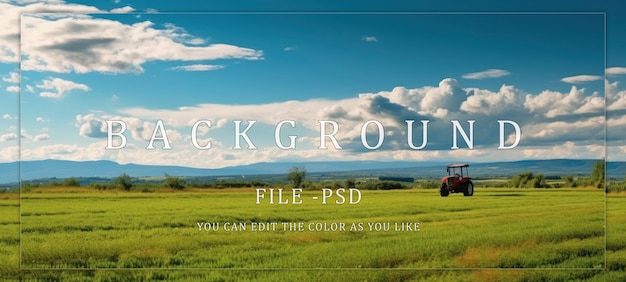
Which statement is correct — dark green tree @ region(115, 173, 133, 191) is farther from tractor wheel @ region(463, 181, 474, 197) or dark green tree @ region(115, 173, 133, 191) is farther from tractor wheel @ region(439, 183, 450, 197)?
tractor wheel @ region(463, 181, 474, 197)

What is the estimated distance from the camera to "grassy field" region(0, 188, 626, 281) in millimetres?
13844

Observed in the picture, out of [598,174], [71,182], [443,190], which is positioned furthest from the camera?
[598,174]

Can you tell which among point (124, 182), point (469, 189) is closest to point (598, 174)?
point (469, 189)

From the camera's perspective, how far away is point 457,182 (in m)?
14.5

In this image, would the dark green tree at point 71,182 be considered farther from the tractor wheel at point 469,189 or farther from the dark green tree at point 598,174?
the dark green tree at point 598,174

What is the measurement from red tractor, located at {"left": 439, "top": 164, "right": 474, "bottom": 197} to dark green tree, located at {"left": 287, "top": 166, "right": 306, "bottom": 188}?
256 cm

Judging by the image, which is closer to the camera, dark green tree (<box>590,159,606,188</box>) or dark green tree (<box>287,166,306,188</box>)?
dark green tree (<box>287,166,306,188</box>)

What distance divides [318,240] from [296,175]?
1.31 meters

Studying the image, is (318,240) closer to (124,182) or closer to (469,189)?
(469,189)

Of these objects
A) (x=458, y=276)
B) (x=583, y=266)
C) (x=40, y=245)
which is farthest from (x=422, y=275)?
(x=40, y=245)

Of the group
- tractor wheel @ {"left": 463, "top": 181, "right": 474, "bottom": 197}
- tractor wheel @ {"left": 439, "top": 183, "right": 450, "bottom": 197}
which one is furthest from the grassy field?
tractor wheel @ {"left": 463, "top": 181, "right": 474, "bottom": 197}

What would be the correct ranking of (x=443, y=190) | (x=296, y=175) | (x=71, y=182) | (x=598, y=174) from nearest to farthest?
(x=296, y=175)
(x=443, y=190)
(x=71, y=182)
(x=598, y=174)

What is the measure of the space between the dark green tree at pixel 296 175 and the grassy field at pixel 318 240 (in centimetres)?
28

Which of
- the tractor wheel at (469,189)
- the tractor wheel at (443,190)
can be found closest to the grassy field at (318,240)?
the tractor wheel at (443,190)
